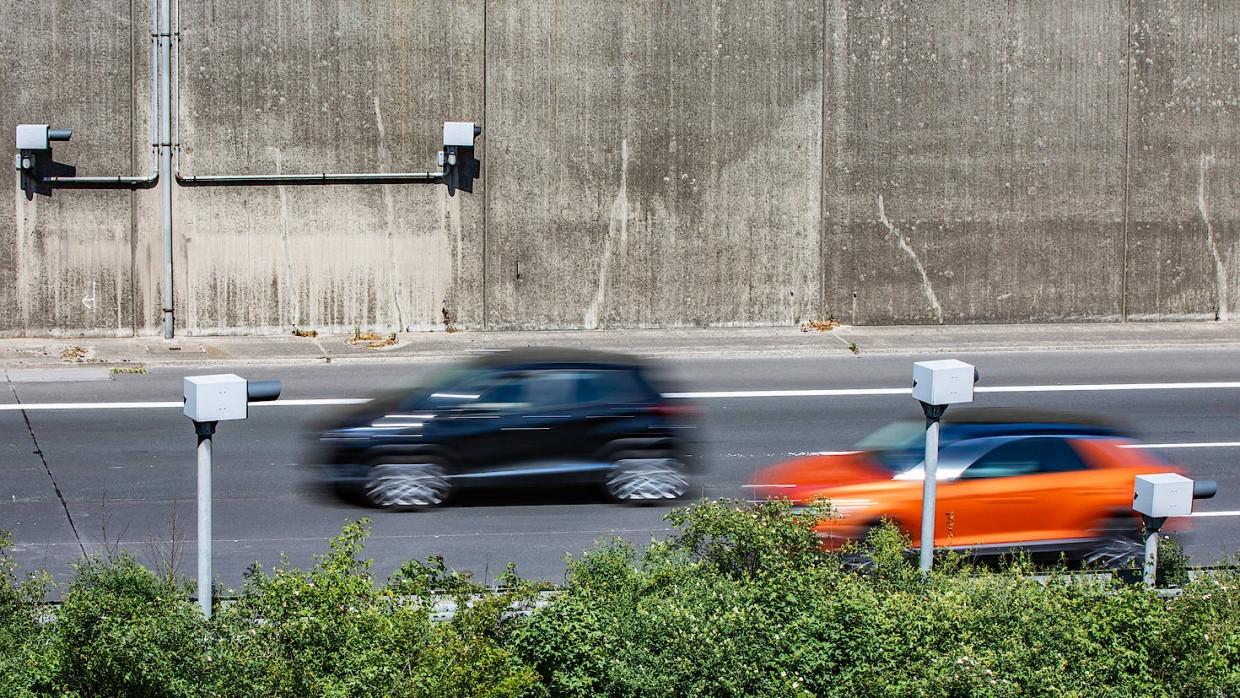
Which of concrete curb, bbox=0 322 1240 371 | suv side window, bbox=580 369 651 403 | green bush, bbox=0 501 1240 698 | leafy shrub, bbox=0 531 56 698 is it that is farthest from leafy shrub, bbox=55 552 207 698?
concrete curb, bbox=0 322 1240 371

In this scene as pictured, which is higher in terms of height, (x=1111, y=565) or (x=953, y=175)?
(x=953, y=175)

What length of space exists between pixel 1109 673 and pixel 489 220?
17.3 m

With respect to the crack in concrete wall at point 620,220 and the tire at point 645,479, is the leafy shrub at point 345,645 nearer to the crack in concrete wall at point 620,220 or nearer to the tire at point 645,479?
the tire at point 645,479

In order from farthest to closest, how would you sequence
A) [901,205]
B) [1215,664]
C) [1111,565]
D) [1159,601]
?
[901,205], [1111,565], [1159,601], [1215,664]

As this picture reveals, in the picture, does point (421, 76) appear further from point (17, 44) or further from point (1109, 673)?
point (1109, 673)

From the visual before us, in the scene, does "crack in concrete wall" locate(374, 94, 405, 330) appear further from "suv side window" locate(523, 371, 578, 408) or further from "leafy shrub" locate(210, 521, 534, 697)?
"leafy shrub" locate(210, 521, 534, 697)

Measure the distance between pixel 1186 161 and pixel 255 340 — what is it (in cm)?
1833

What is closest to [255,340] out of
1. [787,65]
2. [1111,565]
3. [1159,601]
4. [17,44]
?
[17,44]

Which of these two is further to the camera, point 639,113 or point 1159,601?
point 639,113

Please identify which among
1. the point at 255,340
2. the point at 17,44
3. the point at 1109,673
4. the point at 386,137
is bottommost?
the point at 1109,673

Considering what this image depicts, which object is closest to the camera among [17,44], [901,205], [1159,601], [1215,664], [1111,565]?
[1215,664]

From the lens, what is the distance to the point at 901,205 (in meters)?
25.4

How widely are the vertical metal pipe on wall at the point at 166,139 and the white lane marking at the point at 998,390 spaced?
33.3ft

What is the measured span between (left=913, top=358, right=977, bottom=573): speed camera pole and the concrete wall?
14448mm
